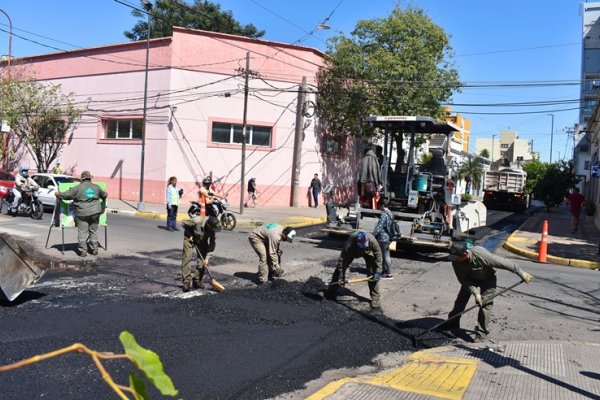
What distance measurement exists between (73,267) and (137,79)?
55.5 ft

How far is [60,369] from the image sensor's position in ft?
15.7

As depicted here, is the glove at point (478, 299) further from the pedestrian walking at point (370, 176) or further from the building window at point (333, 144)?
the building window at point (333, 144)

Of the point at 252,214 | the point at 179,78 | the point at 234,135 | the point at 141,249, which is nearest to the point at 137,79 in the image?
the point at 179,78

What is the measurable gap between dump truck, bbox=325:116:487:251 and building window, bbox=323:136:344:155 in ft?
44.6

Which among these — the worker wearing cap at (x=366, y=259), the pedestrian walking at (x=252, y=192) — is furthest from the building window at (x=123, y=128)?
the worker wearing cap at (x=366, y=259)

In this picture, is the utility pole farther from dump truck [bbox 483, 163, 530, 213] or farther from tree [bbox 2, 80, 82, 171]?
dump truck [bbox 483, 163, 530, 213]

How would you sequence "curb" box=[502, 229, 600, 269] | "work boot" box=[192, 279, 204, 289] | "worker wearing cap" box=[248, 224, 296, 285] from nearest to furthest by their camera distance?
"work boot" box=[192, 279, 204, 289] < "worker wearing cap" box=[248, 224, 296, 285] < "curb" box=[502, 229, 600, 269]

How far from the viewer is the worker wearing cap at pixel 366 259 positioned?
7703mm

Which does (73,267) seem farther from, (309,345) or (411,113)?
(411,113)

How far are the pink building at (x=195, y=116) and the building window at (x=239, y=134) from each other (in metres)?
0.05

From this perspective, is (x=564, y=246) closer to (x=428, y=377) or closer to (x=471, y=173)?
(x=428, y=377)

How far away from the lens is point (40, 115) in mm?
26656

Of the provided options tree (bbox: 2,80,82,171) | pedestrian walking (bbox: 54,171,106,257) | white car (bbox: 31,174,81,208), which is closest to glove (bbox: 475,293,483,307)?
pedestrian walking (bbox: 54,171,106,257)

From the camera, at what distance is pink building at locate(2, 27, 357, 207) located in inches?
941
